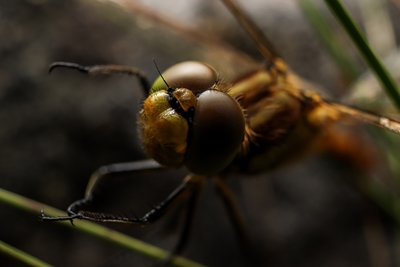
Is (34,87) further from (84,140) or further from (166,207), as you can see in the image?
(166,207)

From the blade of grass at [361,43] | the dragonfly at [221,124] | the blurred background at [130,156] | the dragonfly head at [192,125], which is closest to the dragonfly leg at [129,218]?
the dragonfly at [221,124]

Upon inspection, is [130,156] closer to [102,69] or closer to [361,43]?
[102,69]

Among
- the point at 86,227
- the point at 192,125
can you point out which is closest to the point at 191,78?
the point at 192,125

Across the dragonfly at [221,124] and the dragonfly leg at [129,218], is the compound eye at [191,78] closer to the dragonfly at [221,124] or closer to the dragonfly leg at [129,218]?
the dragonfly at [221,124]

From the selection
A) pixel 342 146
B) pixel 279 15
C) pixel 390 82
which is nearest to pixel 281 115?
pixel 390 82

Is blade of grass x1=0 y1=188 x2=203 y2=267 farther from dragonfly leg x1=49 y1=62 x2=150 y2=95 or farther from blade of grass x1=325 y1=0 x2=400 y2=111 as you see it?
blade of grass x1=325 y1=0 x2=400 y2=111

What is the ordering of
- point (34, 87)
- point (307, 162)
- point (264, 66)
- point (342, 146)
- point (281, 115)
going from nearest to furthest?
point (281, 115)
point (264, 66)
point (34, 87)
point (342, 146)
point (307, 162)
